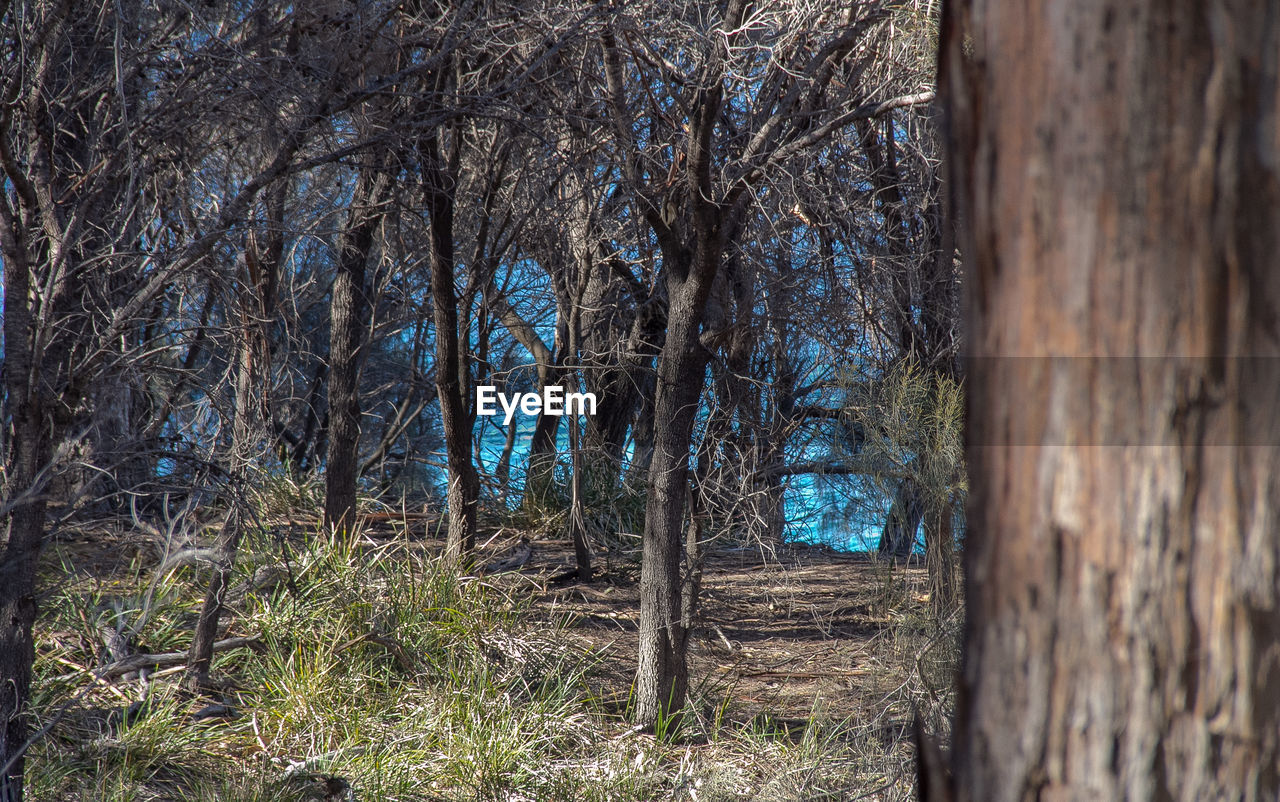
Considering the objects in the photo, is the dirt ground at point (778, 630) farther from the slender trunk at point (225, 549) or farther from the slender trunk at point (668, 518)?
the slender trunk at point (225, 549)

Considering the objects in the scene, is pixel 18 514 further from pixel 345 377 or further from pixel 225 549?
pixel 345 377

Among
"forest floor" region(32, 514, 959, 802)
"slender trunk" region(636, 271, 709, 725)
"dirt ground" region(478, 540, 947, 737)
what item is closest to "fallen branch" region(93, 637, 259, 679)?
"forest floor" region(32, 514, 959, 802)

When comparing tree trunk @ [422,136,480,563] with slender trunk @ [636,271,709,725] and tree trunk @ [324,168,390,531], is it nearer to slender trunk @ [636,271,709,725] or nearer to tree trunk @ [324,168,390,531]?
tree trunk @ [324,168,390,531]

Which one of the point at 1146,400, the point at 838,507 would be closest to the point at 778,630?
the point at 838,507

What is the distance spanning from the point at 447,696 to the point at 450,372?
230 centimetres

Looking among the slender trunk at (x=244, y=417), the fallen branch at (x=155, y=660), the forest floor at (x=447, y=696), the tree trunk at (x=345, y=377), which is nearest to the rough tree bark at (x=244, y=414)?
the slender trunk at (x=244, y=417)

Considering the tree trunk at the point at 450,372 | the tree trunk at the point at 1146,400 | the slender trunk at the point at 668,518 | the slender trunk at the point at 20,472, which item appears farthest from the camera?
the tree trunk at the point at 450,372

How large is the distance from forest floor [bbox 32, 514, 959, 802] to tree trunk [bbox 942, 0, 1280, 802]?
376 centimetres

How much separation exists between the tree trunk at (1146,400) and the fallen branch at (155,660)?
5.13 m

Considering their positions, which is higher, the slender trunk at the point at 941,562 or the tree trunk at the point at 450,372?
the tree trunk at the point at 450,372

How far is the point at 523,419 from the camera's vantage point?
40.2ft

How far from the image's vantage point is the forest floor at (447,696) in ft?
16.1

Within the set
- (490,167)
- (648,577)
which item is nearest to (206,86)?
(490,167)

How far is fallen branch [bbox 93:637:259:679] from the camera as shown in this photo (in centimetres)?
532
